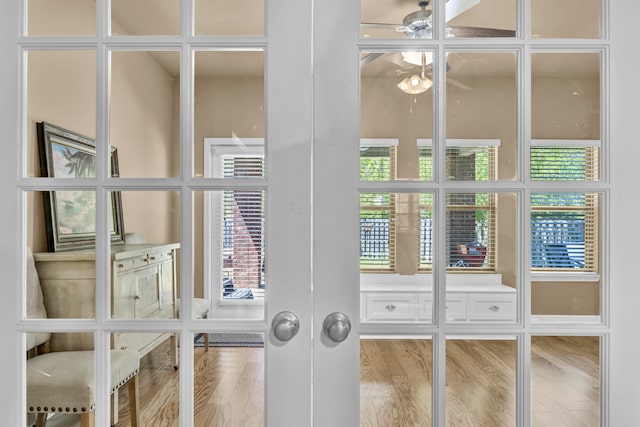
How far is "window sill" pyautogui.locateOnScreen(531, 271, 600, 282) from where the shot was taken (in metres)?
1.23

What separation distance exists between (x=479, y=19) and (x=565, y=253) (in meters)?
0.64

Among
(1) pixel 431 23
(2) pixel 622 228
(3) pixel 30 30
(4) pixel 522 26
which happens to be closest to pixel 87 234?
(3) pixel 30 30

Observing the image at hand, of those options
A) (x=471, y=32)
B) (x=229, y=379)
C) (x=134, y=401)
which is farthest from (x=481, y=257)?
(x=134, y=401)

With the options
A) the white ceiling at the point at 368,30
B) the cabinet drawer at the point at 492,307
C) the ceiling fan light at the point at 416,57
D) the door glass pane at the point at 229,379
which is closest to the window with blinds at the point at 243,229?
the door glass pane at the point at 229,379

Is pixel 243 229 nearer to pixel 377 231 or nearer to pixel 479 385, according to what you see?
pixel 377 231

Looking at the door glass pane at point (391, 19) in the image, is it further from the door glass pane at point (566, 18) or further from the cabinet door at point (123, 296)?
the cabinet door at point (123, 296)

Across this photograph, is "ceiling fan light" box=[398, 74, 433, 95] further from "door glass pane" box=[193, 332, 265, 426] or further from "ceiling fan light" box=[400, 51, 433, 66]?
"door glass pane" box=[193, 332, 265, 426]

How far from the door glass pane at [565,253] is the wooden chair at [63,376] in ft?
3.48

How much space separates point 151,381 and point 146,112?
69 centimetres

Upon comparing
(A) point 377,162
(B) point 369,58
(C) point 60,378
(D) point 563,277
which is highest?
(B) point 369,58

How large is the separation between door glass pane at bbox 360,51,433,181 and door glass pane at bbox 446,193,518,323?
142 millimetres

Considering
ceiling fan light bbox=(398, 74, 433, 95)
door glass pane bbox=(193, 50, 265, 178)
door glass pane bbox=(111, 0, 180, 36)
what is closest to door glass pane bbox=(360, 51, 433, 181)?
ceiling fan light bbox=(398, 74, 433, 95)

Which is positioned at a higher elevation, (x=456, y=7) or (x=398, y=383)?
(x=456, y=7)

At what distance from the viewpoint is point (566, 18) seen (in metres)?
1.23
